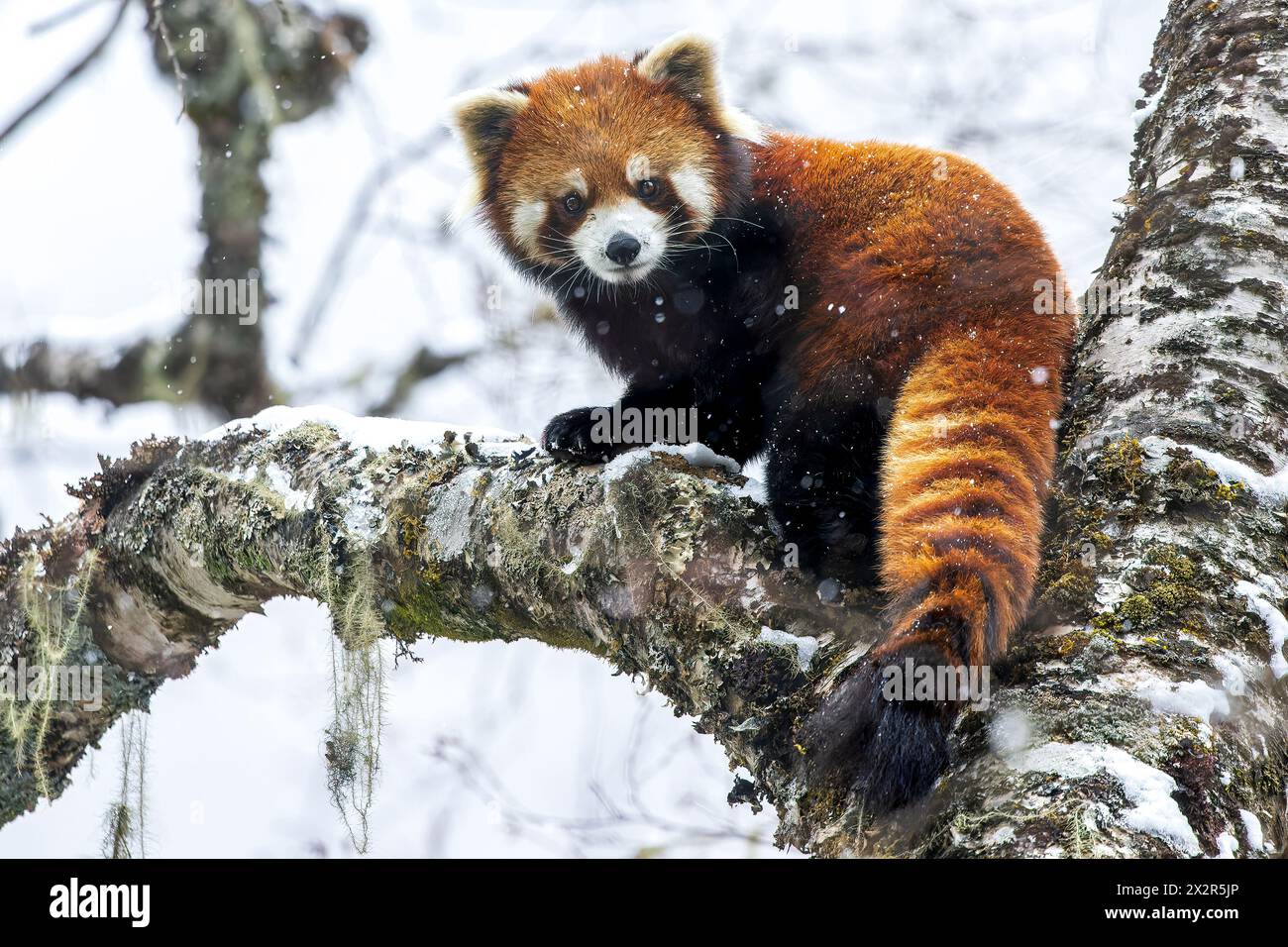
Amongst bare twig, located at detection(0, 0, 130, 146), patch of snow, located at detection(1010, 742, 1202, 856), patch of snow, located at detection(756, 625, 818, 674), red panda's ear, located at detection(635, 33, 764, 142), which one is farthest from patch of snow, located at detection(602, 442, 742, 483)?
bare twig, located at detection(0, 0, 130, 146)

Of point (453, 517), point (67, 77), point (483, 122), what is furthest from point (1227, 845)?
point (67, 77)

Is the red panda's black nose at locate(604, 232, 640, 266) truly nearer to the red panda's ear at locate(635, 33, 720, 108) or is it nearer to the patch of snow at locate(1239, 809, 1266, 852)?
the red panda's ear at locate(635, 33, 720, 108)

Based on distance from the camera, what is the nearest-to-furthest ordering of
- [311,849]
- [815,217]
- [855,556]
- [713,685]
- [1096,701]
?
[1096,701], [713,685], [855,556], [815,217], [311,849]

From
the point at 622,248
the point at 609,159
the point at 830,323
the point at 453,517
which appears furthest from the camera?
the point at 609,159

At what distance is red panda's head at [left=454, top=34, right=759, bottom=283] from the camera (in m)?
3.55

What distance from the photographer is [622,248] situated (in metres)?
3.44

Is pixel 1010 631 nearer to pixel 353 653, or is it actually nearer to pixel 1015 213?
pixel 1015 213

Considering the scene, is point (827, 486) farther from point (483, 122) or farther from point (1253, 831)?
point (483, 122)

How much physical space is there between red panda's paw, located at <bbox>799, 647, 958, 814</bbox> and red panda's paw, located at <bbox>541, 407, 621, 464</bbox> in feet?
4.16

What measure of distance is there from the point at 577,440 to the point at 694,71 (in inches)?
66.6
